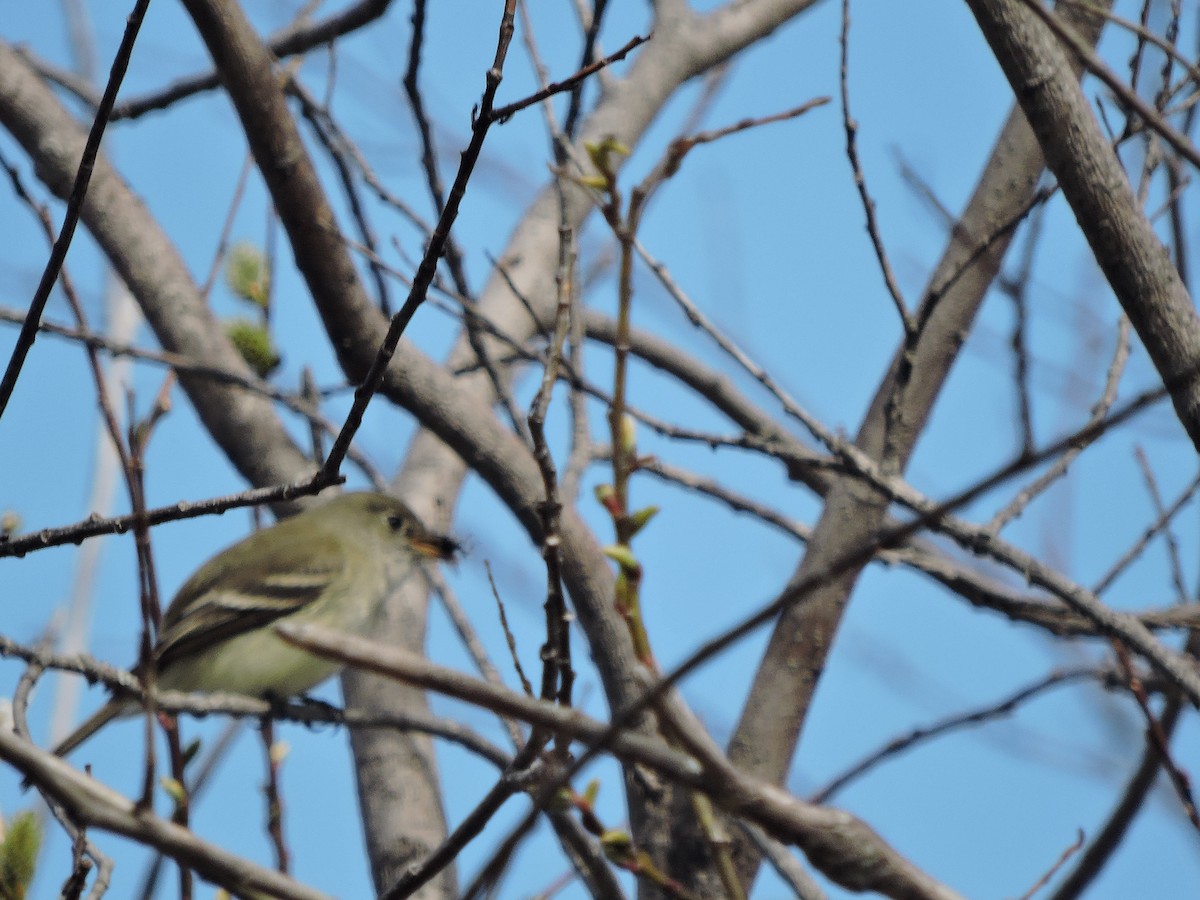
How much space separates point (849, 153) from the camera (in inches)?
→ 106

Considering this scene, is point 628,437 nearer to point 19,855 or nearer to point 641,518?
point 641,518

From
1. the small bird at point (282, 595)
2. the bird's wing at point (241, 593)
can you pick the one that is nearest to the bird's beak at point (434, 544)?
the small bird at point (282, 595)

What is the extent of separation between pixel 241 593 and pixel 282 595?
16 cm

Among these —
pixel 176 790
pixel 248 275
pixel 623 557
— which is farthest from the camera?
pixel 248 275

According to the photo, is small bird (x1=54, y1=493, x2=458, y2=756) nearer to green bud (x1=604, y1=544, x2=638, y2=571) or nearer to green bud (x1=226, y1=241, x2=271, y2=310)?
green bud (x1=226, y1=241, x2=271, y2=310)

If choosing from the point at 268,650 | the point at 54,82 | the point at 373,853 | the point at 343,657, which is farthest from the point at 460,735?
the point at 54,82

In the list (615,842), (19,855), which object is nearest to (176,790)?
(19,855)

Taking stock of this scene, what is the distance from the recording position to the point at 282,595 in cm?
521

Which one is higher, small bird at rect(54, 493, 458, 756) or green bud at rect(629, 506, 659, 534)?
small bird at rect(54, 493, 458, 756)

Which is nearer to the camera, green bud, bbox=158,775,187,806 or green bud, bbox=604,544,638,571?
green bud, bbox=604,544,638,571

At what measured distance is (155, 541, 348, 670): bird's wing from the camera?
4.95m

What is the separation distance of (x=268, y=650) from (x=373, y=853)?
1306mm

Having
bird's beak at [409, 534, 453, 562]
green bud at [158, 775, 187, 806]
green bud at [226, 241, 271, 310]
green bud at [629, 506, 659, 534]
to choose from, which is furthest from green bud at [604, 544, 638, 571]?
bird's beak at [409, 534, 453, 562]

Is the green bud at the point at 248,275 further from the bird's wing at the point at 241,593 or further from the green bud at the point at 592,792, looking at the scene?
the green bud at the point at 592,792
